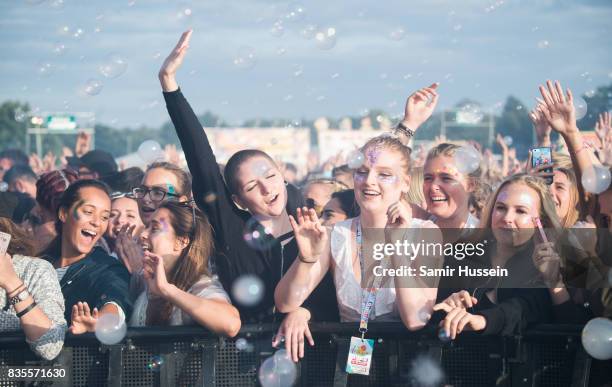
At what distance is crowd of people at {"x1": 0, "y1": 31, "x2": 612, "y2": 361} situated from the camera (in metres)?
3.70

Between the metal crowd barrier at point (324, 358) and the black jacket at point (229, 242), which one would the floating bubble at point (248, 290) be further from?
the metal crowd barrier at point (324, 358)

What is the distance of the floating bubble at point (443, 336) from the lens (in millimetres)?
3525

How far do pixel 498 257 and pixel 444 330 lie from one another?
549mm

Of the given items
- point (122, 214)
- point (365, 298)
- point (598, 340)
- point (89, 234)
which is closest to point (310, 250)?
point (365, 298)

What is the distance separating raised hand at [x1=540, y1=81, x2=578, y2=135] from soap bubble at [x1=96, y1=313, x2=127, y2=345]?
255 centimetres

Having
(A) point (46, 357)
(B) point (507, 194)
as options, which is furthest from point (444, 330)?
(A) point (46, 357)

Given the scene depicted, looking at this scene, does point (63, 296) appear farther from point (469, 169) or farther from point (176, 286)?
point (469, 169)

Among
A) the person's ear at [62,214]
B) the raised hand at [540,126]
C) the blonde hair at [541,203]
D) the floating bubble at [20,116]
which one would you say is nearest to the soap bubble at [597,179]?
the blonde hair at [541,203]

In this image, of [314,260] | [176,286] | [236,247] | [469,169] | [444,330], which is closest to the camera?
[444,330]

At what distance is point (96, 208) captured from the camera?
189 inches

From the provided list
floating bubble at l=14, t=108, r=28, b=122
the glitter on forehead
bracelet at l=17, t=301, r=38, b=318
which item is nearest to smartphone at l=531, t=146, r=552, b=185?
the glitter on forehead

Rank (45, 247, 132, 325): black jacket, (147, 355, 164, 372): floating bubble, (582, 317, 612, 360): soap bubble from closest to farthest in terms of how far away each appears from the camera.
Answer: (582, 317, 612, 360): soap bubble → (147, 355, 164, 372): floating bubble → (45, 247, 132, 325): black jacket

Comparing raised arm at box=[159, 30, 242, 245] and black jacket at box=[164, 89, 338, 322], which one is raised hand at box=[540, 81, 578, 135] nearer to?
black jacket at box=[164, 89, 338, 322]

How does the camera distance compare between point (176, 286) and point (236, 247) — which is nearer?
point (176, 286)
